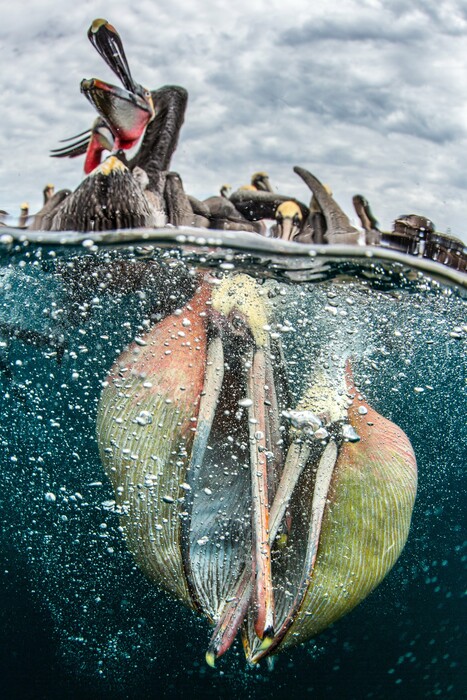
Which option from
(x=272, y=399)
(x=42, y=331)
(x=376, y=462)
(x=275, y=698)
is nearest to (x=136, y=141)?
(x=42, y=331)

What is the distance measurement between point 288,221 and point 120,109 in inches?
43.6

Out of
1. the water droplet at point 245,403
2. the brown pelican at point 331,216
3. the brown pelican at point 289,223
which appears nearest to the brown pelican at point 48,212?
the brown pelican at point 289,223

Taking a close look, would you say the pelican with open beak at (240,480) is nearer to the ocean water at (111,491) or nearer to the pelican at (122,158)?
the ocean water at (111,491)

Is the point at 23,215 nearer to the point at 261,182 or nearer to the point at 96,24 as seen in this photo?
the point at 96,24

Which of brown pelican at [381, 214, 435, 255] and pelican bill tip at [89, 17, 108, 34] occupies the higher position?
pelican bill tip at [89, 17, 108, 34]

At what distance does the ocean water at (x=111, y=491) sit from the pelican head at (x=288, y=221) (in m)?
0.20

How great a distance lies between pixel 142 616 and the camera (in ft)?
11.8

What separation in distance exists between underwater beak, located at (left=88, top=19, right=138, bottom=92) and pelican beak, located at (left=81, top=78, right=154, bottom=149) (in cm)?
9

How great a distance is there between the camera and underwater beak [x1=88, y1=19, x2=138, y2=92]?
2924 millimetres

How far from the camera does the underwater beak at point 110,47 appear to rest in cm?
292

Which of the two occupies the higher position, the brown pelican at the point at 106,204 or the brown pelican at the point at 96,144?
the brown pelican at the point at 96,144

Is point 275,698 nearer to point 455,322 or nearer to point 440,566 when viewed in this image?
point 440,566

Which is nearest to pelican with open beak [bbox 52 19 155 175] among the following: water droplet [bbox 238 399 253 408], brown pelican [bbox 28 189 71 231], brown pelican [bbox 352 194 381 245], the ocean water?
brown pelican [bbox 28 189 71 231]

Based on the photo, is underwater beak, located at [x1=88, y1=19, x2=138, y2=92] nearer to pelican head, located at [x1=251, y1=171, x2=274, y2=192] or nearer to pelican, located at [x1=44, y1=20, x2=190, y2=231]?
pelican, located at [x1=44, y1=20, x2=190, y2=231]
